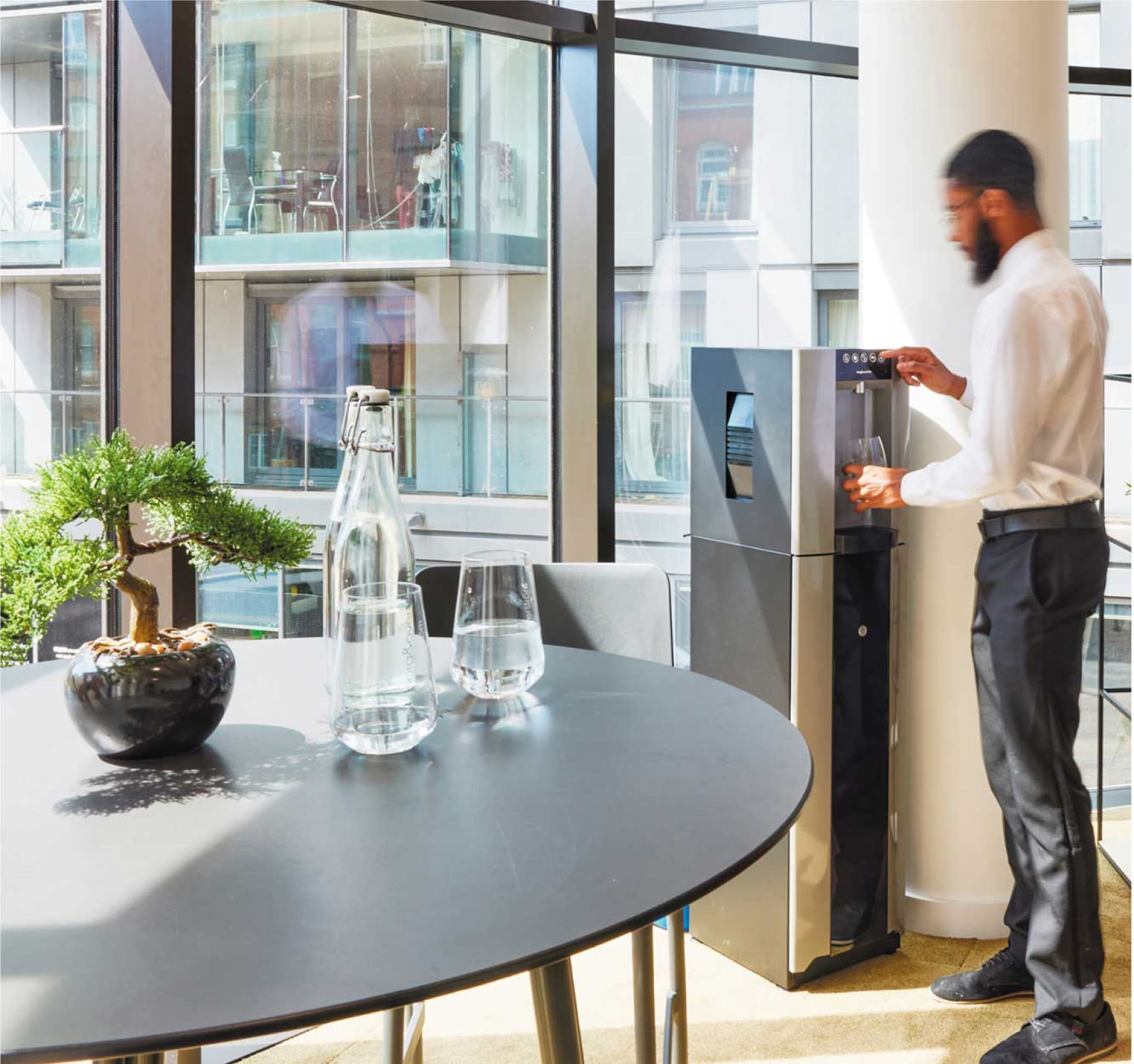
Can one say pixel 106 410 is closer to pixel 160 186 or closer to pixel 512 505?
pixel 160 186

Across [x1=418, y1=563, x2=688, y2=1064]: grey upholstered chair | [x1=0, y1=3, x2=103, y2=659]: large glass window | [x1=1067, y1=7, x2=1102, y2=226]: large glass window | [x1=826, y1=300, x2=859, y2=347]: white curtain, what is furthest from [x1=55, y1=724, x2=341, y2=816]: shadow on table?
[x1=1067, y1=7, x2=1102, y2=226]: large glass window

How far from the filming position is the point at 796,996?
8.50 feet

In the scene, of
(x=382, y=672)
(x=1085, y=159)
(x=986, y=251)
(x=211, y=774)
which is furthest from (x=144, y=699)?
(x=1085, y=159)

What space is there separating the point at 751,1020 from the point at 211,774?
170 centimetres

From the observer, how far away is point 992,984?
254cm

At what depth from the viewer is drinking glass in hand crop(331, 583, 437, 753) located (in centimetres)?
118

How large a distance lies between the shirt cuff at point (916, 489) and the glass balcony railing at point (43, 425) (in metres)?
1.68

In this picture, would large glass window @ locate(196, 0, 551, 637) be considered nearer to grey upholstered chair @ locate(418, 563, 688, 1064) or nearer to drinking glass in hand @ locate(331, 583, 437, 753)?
grey upholstered chair @ locate(418, 563, 688, 1064)

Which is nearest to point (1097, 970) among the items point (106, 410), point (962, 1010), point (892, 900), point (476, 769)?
point (962, 1010)

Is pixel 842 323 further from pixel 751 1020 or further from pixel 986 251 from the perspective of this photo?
pixel 751 1020

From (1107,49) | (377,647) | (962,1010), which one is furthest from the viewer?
(1107,49)

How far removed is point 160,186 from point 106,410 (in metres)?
0.47

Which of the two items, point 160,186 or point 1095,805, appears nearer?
point 160,186

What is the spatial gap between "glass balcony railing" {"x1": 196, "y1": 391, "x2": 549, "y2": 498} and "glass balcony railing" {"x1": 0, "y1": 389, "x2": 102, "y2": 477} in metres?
0.26
